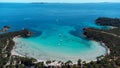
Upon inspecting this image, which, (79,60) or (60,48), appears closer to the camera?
(79,60)

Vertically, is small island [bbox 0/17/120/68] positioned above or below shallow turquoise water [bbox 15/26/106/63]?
above

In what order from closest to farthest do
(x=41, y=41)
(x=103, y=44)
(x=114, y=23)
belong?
1. (x=103, y=44)
2. (x=41, y=41)
3. (x=114, y=23)

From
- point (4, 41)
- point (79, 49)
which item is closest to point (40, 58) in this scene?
point (79, 49)

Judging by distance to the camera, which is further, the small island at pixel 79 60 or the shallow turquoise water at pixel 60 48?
the shallow turquoise water at pixel 60 48

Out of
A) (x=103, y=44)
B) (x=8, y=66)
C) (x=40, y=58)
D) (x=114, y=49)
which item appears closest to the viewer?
(x=8, y=66)

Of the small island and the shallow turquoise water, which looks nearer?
the small island

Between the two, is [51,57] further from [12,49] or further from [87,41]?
[87,41]

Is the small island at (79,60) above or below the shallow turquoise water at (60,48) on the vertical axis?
above

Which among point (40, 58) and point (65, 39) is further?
point (65, 39)

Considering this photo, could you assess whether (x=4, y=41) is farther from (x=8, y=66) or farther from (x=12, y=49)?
(x=8, y=66)

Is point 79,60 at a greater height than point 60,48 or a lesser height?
greater
